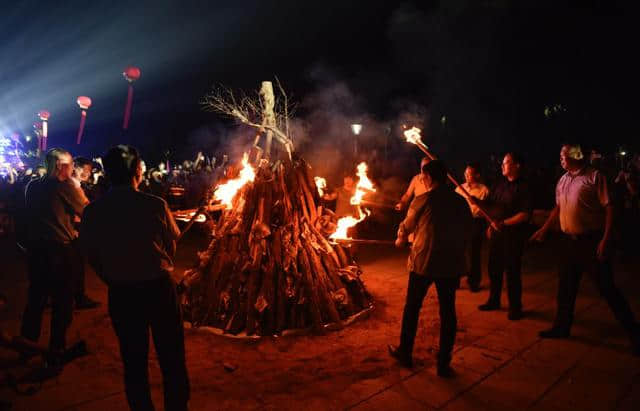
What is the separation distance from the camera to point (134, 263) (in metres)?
3.01

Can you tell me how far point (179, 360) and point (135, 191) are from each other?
1480 millimetres

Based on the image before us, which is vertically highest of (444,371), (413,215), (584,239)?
(413,215)

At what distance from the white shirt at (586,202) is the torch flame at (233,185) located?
4482 millimetres

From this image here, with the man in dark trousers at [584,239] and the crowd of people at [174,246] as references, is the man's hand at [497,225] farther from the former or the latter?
the man in dark trousers at [584,239]

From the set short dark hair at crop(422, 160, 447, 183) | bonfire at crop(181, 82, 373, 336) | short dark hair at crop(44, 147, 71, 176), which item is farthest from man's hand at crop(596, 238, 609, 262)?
short dark hair at crop(44, 147, 71, 176)

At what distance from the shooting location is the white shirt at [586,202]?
15.0ft

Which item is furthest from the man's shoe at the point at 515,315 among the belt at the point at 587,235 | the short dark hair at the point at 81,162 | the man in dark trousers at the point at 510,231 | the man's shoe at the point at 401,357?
the short dark hair at the point at 81,162

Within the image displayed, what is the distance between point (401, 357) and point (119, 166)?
354 cm

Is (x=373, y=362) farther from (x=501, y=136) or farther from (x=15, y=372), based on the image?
(x=501, y=136)

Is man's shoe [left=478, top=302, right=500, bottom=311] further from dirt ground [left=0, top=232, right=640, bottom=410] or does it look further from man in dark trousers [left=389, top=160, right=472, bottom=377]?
man in dark trousers [left=389, top=160, right=472, bottom=377]

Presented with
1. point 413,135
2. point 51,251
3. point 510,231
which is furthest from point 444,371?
point 51,251

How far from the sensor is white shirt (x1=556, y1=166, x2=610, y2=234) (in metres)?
4.58

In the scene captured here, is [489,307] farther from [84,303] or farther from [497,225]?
[84,303]

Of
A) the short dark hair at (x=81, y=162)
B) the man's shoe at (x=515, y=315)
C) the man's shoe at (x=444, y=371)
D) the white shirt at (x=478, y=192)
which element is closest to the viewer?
the man's shoe at (x=444, y=371)
